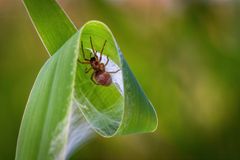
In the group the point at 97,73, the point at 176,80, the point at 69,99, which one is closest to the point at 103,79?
the point at 97,73

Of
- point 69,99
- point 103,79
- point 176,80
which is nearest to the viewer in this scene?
point 69,99

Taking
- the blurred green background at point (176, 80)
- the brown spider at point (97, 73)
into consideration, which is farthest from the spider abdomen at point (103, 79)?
the blurred green background at point (176, 80)

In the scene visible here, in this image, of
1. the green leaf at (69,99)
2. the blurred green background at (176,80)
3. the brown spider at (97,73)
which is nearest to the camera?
the green leaf at (69,99)

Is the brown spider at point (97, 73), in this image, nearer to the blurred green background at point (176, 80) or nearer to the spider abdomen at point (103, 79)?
the spider abdomen at point (103, 79)

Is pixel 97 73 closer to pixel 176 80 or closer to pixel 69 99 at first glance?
pixel 69 99

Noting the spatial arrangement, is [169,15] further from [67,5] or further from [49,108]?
[49,108]
